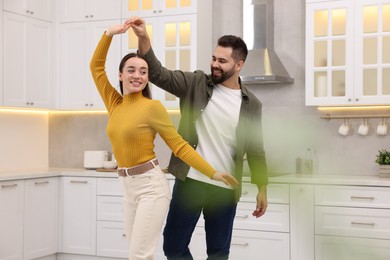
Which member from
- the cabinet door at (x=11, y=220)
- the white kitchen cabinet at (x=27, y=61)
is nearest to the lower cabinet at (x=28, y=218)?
the cabinet door at (x=11, y=220)

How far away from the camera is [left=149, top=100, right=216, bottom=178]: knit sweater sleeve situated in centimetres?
180

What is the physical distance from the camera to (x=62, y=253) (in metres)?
5.09

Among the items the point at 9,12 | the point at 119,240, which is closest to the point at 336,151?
the point at 119,240

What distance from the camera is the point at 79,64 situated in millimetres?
5301

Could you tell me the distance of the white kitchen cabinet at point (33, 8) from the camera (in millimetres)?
4859

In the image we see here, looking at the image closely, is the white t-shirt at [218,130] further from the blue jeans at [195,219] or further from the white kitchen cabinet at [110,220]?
the white kitchen cabinet at [110,220]

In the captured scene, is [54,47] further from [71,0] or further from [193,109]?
[193,109]

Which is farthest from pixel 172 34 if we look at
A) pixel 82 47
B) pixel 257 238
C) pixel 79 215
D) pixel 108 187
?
pixel 257 238

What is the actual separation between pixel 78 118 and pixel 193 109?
3802mm

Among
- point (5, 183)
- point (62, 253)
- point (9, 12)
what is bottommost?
point (62, 253)

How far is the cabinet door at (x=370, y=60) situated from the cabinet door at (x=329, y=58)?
0.05 m

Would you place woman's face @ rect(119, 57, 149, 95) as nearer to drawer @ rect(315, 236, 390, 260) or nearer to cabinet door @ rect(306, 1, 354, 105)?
drawer @ rect(315, 236, 390, 260)

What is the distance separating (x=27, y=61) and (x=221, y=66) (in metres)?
3.44

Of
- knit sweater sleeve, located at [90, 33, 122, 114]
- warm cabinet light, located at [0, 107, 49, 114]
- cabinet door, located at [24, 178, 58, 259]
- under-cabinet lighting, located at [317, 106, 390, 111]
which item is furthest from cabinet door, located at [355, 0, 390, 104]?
warm cabinet light, located at [0, 107, 49, 114]
